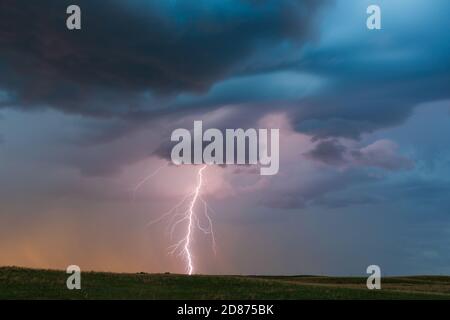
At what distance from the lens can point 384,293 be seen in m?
46.6

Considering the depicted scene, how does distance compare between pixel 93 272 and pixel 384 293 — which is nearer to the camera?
pixel 384 293

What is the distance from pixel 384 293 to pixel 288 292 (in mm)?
8565

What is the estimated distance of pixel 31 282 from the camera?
144 feet

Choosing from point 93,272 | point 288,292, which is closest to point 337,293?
point 288,292
